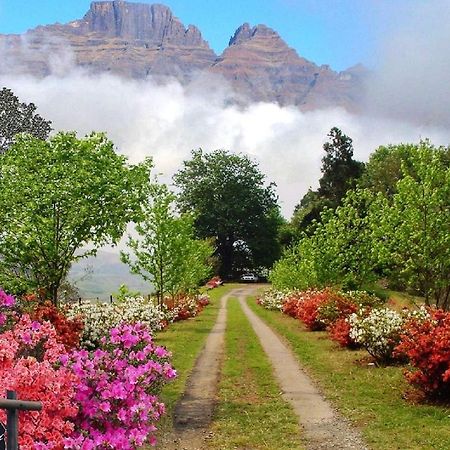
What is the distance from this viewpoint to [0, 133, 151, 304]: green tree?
15.4 m

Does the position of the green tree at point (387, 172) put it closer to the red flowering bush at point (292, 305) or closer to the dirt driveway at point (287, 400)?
the red flowering bush at point (292, 305)

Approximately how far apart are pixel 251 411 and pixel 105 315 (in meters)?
7.51

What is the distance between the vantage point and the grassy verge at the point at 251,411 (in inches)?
394

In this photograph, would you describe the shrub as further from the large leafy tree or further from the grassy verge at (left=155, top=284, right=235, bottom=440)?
the large leafy tree

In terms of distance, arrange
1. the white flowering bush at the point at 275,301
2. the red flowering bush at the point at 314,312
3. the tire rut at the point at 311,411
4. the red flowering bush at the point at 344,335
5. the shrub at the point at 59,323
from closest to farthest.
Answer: the tire rut at the point at 311,411
the shrub at the point at 59,323
the red flowering bush at the point at 344,335
the red flowering bush at the point at 314,312
the white flowering bush at the point at 275,301

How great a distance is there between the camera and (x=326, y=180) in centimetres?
6269

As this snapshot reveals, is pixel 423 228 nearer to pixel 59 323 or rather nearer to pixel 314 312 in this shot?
pixel 314 312

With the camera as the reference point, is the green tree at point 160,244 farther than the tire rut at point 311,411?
Yes

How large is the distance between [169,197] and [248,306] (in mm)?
19226

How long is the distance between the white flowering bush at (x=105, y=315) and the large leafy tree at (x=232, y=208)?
200 ft

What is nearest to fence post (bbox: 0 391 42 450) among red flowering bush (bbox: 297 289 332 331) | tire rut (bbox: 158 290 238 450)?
tire rut (bbox: 158 290 238 450)

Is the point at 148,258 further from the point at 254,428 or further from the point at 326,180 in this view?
the point at 326,180

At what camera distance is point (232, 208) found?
86.1 metres

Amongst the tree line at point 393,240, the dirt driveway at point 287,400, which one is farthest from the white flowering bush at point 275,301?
the dirt driveway at point 287,400
